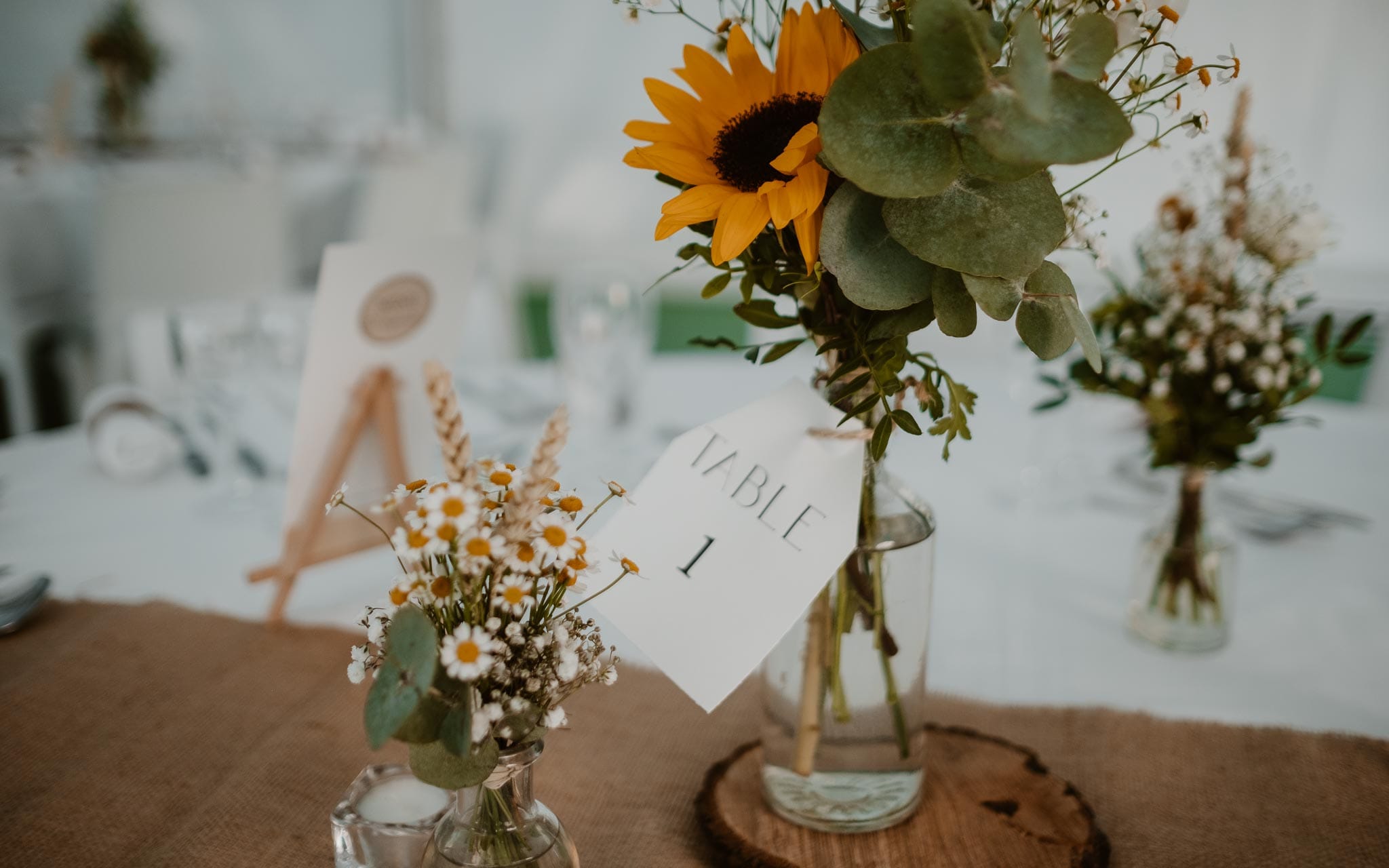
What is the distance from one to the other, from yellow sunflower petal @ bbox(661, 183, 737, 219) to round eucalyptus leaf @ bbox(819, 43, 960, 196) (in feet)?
0.25

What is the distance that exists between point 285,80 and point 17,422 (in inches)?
76.5

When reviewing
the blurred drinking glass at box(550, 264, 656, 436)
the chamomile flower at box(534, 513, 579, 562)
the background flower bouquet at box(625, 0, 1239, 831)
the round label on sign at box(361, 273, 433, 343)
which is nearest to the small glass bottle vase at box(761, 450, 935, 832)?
the background flower bouquet at box(625, 0, 1239, 831)

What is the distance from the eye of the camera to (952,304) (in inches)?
21.3

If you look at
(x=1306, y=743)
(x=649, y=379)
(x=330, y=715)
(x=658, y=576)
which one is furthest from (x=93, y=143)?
(x=1306, y=743)

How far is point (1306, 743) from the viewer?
0.80 metres

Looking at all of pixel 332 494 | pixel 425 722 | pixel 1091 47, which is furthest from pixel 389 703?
pixel 332 494

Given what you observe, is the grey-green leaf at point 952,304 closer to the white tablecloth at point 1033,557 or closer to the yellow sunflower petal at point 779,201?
the yellow sunflower petal at point 779,201

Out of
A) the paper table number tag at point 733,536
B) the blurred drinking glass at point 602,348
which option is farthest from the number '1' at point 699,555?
the blurred drinking glass at point 602,348

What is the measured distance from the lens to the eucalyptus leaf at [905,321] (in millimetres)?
562

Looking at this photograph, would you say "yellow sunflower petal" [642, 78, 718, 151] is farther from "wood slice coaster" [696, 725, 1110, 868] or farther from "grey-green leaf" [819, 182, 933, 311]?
"wood slice coaster" [696, 725, 1110, 868]

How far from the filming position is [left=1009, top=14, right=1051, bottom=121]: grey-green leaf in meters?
0.42

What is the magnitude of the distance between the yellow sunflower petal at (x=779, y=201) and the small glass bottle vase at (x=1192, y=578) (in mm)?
652

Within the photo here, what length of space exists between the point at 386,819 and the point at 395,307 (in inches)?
21.5

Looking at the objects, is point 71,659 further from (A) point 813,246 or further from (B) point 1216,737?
(B) point 1216,737
